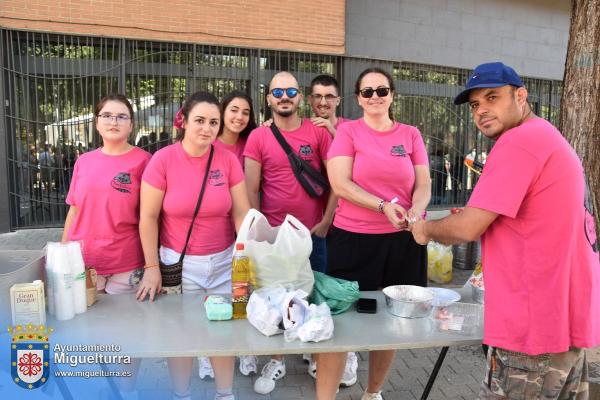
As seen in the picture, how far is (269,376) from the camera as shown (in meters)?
3.37

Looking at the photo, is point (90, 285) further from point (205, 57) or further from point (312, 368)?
point (205, 57)

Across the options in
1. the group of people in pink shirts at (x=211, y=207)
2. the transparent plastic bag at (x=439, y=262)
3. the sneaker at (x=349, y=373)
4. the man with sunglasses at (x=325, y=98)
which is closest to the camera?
the group of people in pink shirts at (x=211, y=207)

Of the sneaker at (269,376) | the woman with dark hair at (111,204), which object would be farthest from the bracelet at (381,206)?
the sneaker at (269,376)

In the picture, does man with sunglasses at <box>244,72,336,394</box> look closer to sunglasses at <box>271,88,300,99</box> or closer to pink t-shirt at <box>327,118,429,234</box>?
sunglasses at <box>271,88,300,99</box>

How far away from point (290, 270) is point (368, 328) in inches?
18.0

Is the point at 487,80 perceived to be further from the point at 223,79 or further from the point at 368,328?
the point at 223,79

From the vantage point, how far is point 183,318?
225 cm

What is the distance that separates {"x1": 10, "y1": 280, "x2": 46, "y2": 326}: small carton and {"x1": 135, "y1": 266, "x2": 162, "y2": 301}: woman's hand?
53 cm

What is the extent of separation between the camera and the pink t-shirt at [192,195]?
2.59 m

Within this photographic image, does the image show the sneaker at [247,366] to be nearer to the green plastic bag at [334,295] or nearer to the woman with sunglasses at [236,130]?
the woman with sunglasses at [236,130]

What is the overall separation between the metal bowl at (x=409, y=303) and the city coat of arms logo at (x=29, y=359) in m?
1.57

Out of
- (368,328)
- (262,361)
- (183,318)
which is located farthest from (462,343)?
(262,361)

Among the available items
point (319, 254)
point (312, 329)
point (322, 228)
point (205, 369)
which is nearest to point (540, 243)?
point (312, 329)

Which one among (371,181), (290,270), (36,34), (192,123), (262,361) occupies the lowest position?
(262,361)
